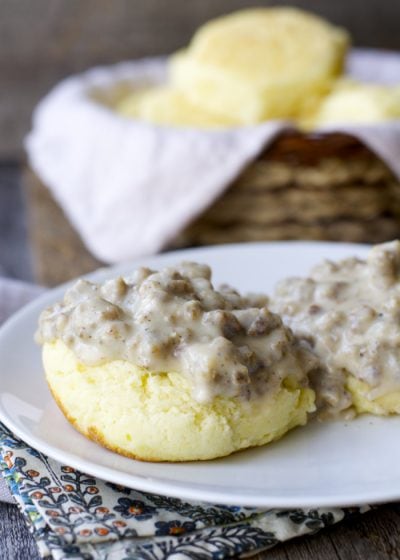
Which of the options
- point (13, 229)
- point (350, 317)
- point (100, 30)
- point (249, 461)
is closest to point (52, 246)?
point (13, 229)

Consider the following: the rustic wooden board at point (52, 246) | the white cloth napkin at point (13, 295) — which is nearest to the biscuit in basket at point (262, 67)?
the rustic wooden board at point (52, 246)

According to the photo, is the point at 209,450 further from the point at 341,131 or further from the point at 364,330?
the point at 341,131

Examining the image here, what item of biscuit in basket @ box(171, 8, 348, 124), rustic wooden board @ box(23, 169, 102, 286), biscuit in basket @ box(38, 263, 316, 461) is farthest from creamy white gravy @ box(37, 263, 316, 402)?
biscuit in basket @ box(171, 8, 348, 124)

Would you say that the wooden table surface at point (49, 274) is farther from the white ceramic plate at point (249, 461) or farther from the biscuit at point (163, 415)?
the biscuit at point (163, 415)

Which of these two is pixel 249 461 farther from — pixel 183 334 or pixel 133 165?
pixel 133 165

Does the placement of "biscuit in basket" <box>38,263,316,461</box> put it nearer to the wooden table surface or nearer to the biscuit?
the biscuit

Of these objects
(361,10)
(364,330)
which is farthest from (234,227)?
(361,10)
